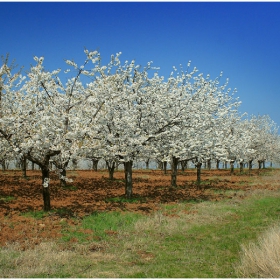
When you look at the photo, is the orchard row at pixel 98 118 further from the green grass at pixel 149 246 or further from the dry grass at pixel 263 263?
the dry grass at pixel 263 263

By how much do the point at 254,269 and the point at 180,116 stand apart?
15.1 meters

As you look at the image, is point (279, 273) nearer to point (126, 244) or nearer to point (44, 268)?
point (126, 244)

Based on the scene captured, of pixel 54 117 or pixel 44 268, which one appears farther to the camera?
pixel 54 117

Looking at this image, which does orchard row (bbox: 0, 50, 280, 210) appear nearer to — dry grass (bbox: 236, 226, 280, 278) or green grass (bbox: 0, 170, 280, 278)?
green grass (bbox: 0, 170, 280, 278)

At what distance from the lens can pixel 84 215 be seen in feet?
52.0

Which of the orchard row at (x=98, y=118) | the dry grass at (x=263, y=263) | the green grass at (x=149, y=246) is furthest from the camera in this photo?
the orchard row at (x=98, y=118)

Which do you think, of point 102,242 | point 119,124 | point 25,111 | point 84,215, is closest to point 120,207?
point 84,215

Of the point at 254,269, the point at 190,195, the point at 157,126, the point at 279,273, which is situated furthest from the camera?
the point at 190,195

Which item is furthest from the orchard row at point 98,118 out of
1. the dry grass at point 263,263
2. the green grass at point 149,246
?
the dry grass at point 263,263

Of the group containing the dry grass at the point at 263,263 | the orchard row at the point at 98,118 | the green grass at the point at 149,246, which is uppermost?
the orchard row at the point at 98,118

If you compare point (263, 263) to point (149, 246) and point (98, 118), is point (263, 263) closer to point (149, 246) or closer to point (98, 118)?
point (149, 246)

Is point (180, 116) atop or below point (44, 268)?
atop

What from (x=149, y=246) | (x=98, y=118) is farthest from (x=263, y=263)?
(x=98, y=118)

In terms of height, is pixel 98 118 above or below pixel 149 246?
above
